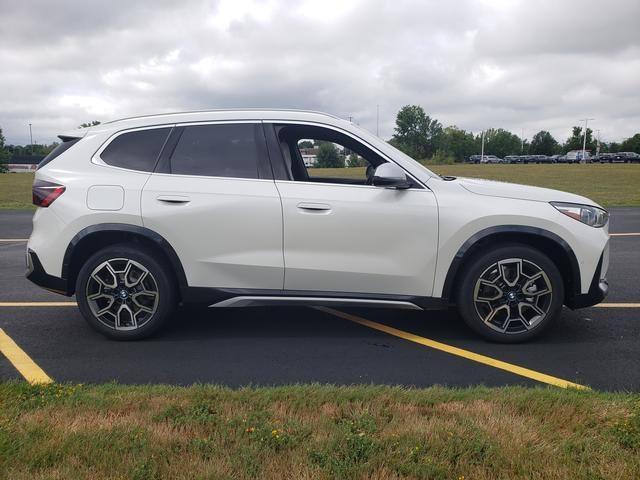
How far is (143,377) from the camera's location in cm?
389

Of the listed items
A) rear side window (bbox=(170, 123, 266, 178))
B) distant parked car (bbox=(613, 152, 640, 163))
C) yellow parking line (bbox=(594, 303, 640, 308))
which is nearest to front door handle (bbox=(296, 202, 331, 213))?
rear side window (bbox=(170, 123, 266, 178))

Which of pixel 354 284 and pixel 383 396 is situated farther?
pixel 354 284

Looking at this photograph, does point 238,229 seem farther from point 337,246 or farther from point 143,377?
point 143,377

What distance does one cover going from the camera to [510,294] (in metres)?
4.43

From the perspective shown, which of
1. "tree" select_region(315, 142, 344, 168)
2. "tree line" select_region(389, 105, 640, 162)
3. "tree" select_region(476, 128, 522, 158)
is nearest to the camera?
"tree" select_region(315, 142, 344, 168)

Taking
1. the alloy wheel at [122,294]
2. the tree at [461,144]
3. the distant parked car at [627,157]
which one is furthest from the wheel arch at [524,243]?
the tree at [461,144]

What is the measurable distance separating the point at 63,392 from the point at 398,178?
2.72 metres

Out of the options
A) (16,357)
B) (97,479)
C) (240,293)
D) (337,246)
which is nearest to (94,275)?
(16,357)

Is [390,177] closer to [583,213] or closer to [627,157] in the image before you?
[583,213]

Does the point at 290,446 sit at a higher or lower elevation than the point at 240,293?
lower

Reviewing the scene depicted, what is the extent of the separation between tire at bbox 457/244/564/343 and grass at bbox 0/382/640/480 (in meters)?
1.06

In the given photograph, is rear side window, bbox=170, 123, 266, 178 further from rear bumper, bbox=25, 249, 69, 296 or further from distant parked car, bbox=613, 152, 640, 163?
distant parked car, bbox=613, 152, 640, 163

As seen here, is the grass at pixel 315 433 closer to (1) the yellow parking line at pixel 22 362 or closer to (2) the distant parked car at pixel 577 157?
(1) the yellow parking line at pixel 22 362

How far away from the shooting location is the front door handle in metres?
4.37
